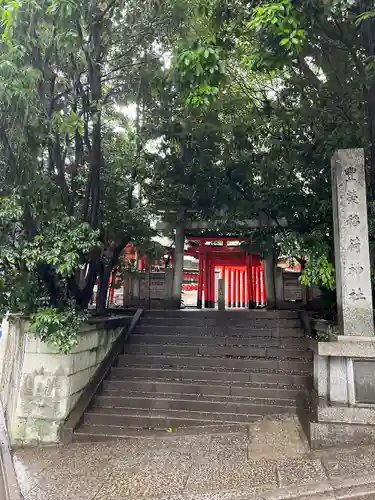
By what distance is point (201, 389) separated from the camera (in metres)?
7.38

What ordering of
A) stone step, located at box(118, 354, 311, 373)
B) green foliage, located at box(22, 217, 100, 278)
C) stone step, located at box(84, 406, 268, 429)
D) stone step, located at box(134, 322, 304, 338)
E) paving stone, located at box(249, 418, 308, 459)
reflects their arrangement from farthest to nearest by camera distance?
stone step, located at box(134, 322, 304, 338)
stone step, located at box(118, 354, 311, 373)
stone step, located at box(84, 406, 268, 429)
green foliage, located at box(22, 217, 100, 278)
paving stone, located at box(249, 418, 308, 459)

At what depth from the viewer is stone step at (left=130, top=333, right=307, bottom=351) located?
8.86 meters

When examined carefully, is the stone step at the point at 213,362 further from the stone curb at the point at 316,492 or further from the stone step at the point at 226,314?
the stone curb at the point at 316,492

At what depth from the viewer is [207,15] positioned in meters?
6.90

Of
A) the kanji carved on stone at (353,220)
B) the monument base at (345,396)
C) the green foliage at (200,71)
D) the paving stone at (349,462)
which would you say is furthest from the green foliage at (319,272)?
the green foliage at (200,71)

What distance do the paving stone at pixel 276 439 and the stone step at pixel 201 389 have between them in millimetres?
776

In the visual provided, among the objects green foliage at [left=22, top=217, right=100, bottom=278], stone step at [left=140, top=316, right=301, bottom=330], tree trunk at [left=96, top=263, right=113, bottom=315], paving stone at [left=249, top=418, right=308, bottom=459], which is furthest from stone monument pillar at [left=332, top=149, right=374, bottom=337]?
tree trunk at [left=96, top=263, right=113, bottom=315]

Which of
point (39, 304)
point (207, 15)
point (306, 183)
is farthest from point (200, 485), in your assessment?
point (207, 15)

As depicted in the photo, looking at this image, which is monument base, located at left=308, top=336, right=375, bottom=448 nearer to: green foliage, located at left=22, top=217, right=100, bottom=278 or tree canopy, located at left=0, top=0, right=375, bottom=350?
tree canopy, located at left=0, top=0, right=375, bottom=350

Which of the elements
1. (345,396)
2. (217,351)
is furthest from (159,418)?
(345,396)

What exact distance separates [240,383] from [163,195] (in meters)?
5.47

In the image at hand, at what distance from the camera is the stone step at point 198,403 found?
6799 mm

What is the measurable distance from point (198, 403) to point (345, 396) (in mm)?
2565

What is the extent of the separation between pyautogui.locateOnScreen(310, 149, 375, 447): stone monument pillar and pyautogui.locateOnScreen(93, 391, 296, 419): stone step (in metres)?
0.87
